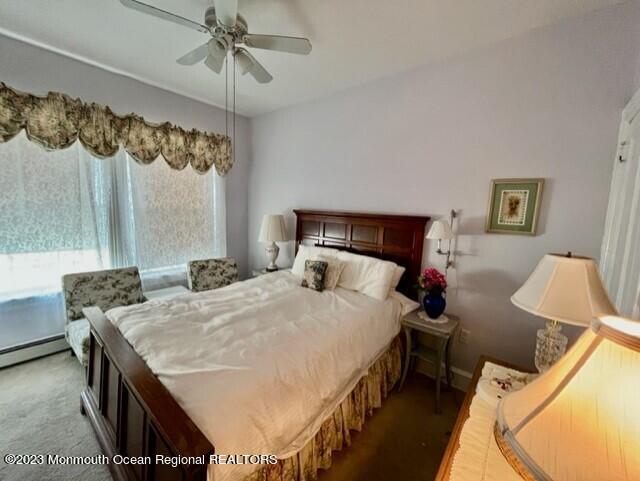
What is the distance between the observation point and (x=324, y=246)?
3.20 m

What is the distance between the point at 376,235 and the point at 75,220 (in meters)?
3.00

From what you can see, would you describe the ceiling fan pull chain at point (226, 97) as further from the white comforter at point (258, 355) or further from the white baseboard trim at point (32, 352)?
the white baseboard trim at point (32, 352)

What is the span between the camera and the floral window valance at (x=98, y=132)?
86.7 inches

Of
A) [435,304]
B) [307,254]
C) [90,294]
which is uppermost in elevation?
[307,254]

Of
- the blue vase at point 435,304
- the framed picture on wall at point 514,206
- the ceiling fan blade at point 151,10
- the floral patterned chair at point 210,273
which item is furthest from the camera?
the floral patterned chair at point 210,273

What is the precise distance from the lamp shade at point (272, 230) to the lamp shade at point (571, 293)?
8.86 ft

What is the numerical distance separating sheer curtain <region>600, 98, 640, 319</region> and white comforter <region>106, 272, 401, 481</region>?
51.9 inches

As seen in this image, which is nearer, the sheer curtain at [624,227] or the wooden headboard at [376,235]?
the sheer curtain at [624,227]

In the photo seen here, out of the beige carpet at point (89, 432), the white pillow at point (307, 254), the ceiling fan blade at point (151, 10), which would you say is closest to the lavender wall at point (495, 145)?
the white pillow at point (307, 254)

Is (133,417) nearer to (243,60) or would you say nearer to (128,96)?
(243,60)

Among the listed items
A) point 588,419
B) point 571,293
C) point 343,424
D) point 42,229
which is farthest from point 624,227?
point 42,229

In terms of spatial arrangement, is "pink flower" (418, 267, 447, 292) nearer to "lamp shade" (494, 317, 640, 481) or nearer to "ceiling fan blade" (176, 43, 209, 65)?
"lamp shade" (494, 317, 640, 481)

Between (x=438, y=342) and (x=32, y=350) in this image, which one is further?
(x=32, y=350)

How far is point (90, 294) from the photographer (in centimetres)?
253
